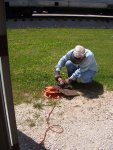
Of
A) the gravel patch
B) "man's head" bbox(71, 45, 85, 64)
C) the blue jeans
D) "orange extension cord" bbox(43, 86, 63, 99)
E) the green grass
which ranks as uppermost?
"man's head" bbox(71, 45, 85, 64)

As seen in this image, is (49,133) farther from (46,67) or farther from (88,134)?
(46,67)

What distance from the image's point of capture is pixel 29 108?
7.35 metres

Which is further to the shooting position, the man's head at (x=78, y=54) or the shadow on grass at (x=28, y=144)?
the man's head at (x=78, y=54)

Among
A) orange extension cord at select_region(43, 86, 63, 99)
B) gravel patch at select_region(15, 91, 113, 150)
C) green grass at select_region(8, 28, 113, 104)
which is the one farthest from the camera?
green grass at select_region(8, 28, 113, 104)

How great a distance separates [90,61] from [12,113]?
11.3ft

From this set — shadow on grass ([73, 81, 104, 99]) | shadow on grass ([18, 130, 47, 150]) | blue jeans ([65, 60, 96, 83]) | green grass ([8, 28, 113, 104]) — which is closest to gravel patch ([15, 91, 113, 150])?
shadow on grass ([18, 130, 47, 150])

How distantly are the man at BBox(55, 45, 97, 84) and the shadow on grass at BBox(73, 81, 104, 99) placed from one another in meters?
0.15

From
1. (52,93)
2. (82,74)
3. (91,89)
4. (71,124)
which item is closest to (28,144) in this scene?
(71,124)

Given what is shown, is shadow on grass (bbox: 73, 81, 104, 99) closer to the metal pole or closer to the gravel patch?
the gravel patch

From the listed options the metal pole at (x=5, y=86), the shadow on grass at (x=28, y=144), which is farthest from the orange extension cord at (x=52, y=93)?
the metal pole at (x=5, y=86)

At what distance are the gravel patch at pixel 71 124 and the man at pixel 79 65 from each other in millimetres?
455

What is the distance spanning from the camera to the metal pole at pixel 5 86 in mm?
4338

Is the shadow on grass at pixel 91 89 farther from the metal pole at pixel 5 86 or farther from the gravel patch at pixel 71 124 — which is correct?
the metal pole at pixel 5 86

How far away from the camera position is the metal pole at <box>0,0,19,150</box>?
434cm
